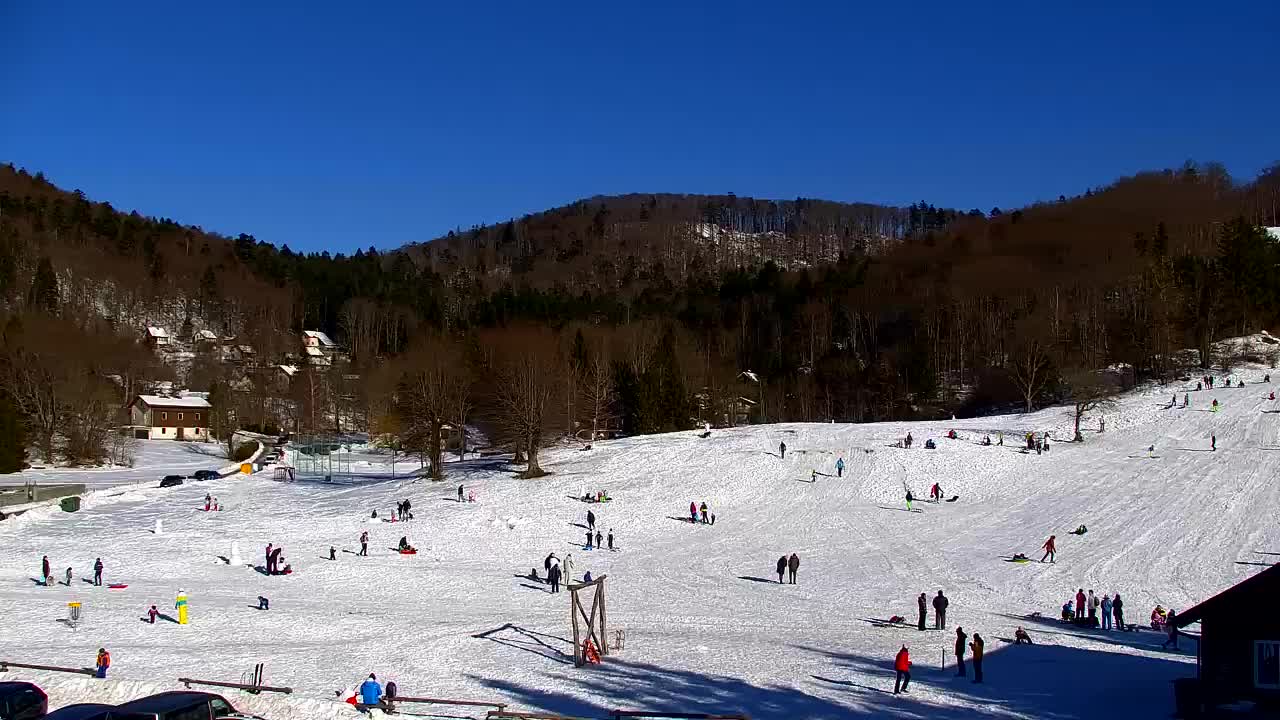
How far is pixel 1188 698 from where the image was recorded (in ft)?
63.6

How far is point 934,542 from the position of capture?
43500 millimetres

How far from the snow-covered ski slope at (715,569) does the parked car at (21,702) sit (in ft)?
6.52

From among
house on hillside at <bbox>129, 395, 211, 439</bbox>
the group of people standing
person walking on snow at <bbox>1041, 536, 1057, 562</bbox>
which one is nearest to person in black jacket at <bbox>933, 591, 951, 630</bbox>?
the group of people standing

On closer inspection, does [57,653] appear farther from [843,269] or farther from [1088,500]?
[843,269]

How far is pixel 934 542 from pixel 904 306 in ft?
306

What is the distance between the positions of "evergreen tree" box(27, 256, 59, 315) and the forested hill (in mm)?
336

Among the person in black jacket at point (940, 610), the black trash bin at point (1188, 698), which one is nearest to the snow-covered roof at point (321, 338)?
the person in black jacket at point (940, 610)

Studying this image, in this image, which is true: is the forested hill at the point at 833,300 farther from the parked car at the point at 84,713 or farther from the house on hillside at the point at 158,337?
the parked car at the point at 84,713

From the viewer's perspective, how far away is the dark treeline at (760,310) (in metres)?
83.1

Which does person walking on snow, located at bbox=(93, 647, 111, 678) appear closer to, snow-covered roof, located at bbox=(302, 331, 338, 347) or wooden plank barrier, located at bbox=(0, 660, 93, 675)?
wooden plank barrier, located at bbox=(0, 660, 93, 675)

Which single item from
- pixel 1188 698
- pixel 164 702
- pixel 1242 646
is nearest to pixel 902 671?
pixel 1188 698

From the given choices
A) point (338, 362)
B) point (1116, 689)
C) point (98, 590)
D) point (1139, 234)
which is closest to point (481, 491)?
point (98, 590)

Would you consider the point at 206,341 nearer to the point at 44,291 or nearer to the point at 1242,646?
the point at 44,291

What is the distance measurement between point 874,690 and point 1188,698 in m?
6.16
